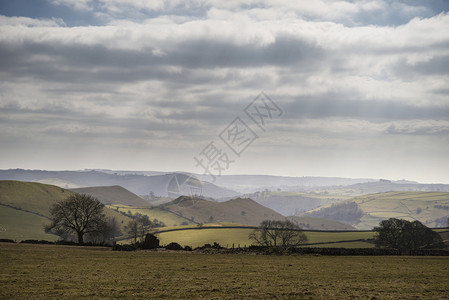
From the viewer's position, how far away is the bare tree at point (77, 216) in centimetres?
10206

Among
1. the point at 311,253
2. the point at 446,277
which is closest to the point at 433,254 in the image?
the point at 311,253

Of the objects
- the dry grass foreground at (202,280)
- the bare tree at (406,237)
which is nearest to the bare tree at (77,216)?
the dry grass foreground at (202,280)

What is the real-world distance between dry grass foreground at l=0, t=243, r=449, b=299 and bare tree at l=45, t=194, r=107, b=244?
4887 centimetres

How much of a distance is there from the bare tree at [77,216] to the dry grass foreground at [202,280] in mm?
48870

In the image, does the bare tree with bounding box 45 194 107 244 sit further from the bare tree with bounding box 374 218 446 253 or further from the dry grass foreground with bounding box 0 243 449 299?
the bare tree with bounding box 374 218 446 253

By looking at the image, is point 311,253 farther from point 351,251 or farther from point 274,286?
point 274,286

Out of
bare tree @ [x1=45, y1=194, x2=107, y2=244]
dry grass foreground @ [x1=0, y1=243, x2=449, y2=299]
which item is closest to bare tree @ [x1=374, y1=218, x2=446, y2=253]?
dry grass foreground @ [x1=0, y1=243, x2=449, y2=299]

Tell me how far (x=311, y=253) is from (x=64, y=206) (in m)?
61.5

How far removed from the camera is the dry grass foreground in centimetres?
3256

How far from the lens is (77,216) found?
10312cm

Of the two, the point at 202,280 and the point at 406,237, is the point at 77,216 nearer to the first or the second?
the point at 202,280

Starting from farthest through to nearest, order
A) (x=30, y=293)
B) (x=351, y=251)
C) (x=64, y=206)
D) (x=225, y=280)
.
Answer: (x=64, y=206) < (x=351, y=251) < (x=225, y=280) < (x=30, y=293)

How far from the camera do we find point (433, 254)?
83062 mm

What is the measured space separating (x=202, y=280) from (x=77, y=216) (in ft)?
237
